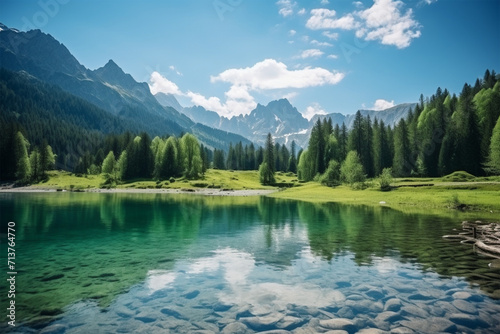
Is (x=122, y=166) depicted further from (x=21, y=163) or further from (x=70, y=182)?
(x=21, y=163)

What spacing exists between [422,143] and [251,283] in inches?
4951

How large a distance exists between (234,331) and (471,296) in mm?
11662

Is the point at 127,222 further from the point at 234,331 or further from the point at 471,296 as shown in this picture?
the point at 471,296

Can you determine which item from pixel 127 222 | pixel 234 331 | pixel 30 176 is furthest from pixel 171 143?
pixel 234 331

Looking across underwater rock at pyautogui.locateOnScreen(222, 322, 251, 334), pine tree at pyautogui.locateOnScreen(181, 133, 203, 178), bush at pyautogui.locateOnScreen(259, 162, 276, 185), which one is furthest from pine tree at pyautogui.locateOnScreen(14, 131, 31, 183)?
underwater rock at pyautogui.locateOnScreen(222, 322, 251, 334)

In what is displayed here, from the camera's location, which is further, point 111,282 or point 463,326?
point 111,282

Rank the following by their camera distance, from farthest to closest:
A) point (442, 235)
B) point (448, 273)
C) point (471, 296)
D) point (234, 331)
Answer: point (442, 235), point (448, 273), point (471, 296), point (234, 331)

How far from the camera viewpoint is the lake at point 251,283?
38.4ft

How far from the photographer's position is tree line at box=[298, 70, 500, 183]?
3816 inches

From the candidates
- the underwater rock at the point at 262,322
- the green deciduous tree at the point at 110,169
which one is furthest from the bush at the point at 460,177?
the green deciduous tree at the point at 110,169

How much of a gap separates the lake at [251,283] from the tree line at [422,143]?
7487 cm

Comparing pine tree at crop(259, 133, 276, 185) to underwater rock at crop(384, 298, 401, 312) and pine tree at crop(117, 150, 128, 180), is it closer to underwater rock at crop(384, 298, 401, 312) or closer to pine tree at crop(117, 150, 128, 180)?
pine tree at crop(117, 150, 128, 180)

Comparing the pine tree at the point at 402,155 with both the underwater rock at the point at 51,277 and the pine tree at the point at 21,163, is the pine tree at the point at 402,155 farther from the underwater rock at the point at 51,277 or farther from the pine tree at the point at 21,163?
the pine tree at the point at 21,163

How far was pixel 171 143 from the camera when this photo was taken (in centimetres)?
14112
